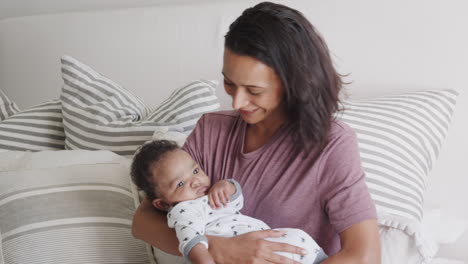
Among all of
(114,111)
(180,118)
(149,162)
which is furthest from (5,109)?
(149,162)

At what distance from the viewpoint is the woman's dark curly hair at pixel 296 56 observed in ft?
3.69

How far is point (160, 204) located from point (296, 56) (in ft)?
1.73

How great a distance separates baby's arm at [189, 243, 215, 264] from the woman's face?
0.32 m

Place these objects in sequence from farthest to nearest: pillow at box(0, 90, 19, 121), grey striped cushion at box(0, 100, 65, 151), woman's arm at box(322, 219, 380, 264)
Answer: pillow at box(0, 90, 19, 121) → grey striped cushion at box(0, 100, 65, 151) → woman's arm at box(322, 219, 380, 264)

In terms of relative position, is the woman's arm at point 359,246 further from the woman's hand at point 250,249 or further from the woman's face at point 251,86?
the woman's face at point 251,86

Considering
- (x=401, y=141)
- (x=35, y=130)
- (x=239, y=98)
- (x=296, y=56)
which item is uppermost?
(x=296, y=56)

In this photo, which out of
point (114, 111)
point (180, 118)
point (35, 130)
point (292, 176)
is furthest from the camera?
point (35, 130)

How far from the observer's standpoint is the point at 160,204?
134 centimetres

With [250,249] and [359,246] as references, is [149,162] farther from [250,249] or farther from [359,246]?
[359,246]

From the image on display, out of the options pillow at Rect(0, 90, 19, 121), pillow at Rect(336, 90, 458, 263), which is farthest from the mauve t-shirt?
pillow at Rect(0, 90, 19, 121)

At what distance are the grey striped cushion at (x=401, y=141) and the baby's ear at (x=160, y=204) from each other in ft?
1.84

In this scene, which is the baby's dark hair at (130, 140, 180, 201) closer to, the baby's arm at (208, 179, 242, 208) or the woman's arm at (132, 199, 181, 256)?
the woman's arm at (132, 199, 181, 256)

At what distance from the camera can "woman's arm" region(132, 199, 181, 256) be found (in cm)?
128

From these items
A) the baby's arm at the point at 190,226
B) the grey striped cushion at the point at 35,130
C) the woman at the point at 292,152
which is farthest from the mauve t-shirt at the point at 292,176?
the grey striped cushion at the point at 35,130
